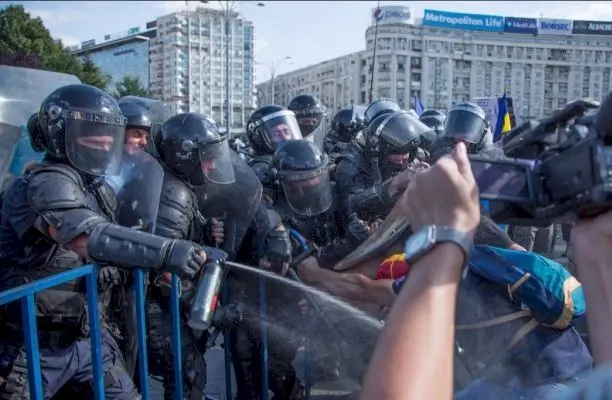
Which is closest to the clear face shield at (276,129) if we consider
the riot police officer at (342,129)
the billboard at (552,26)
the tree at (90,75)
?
the riot police officer at (342,129)

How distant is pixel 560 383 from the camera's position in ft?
6.42

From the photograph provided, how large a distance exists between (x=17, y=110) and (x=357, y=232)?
17.1ft

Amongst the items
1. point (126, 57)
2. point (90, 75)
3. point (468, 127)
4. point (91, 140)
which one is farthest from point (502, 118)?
point (126, 57)

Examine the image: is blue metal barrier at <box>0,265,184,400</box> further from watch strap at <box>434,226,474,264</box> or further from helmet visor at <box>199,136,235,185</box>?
watch strap at <box>434,226,474,264</box>

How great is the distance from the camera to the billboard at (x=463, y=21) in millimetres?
76875

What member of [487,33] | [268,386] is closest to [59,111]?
[268,386]

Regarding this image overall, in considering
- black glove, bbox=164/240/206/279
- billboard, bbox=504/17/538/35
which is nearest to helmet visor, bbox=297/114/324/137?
black glove, bbox=164/240/206/279

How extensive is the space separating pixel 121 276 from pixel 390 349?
2226 millimetres

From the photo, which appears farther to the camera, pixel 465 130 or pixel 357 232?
pixel 465 130

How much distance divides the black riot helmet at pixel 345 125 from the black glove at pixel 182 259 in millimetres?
6045

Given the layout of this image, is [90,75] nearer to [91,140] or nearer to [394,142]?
[394,142]

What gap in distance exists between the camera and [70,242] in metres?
2.38

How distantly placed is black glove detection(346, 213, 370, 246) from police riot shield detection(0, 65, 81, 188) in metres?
4.48

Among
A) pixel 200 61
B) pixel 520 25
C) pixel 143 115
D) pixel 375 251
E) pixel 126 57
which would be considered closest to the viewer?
pixel 375 251
